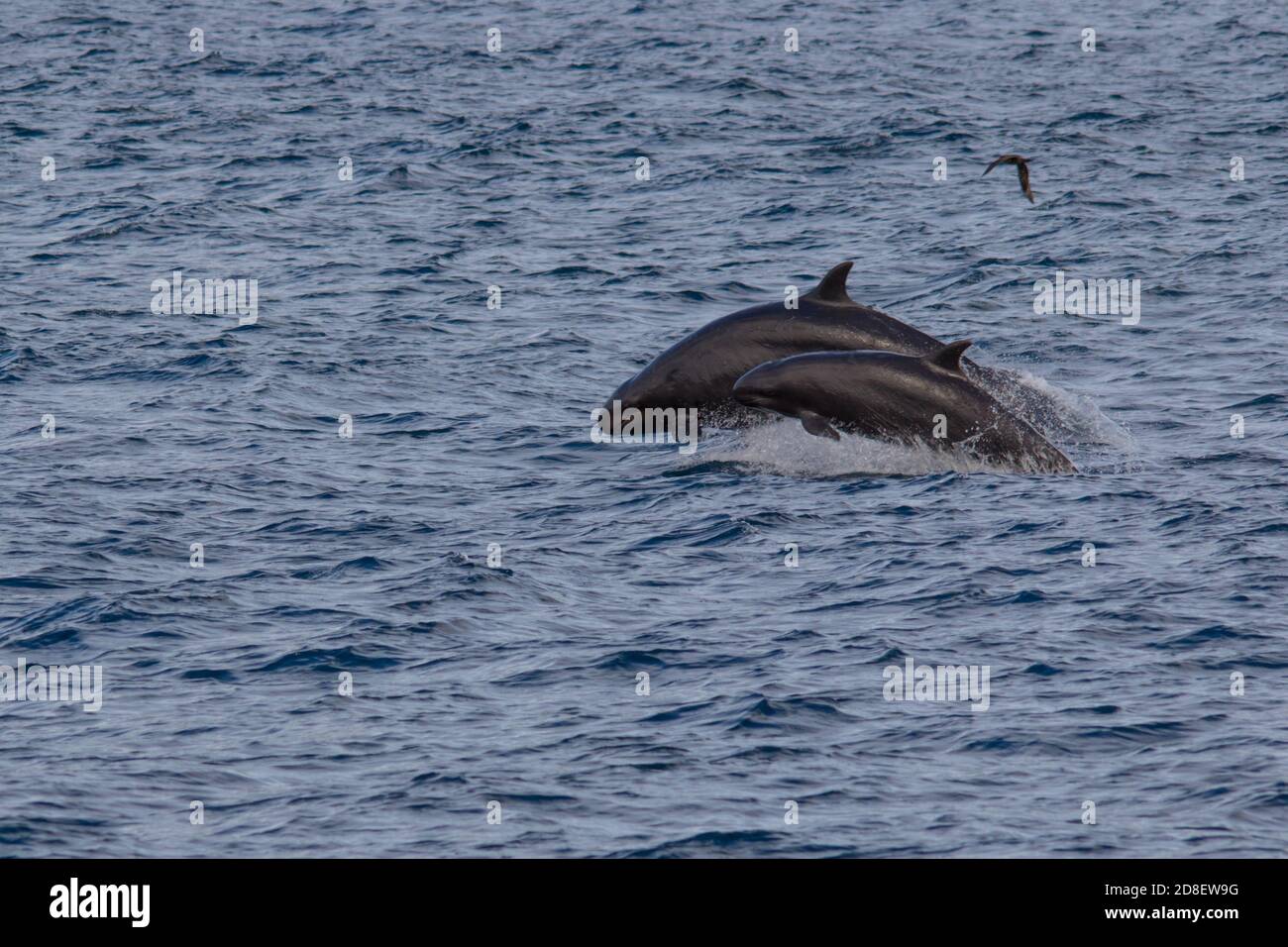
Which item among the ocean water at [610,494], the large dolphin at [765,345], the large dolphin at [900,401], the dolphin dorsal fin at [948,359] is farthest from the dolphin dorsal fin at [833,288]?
the ocean water at [610,494]

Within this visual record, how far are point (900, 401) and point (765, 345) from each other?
2.15 metres

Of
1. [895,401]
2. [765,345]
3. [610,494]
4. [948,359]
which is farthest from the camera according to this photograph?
[765,345]

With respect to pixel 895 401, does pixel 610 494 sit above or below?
below

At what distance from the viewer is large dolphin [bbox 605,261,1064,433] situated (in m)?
25.7

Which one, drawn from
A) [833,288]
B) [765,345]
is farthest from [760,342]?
[833,288]

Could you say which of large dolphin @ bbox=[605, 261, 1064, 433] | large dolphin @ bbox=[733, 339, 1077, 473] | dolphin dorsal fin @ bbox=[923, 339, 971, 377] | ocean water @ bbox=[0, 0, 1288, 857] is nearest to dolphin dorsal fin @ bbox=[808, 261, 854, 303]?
large dolphin @ bbox=[605, 261, 1064, 433]

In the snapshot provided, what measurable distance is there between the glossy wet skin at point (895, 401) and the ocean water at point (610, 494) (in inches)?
24.5

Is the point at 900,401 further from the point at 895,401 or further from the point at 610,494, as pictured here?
the point at 610,494

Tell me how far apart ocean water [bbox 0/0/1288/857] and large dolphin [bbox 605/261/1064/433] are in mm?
878

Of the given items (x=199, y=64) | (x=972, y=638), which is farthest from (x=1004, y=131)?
(x=972, y=638)

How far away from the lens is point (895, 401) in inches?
972

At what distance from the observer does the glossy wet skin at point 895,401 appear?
2467 centimetres

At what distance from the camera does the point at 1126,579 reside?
68.9 feet

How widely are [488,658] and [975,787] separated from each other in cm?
536
